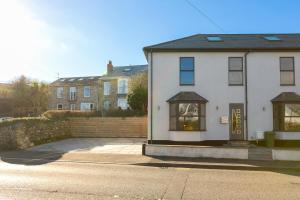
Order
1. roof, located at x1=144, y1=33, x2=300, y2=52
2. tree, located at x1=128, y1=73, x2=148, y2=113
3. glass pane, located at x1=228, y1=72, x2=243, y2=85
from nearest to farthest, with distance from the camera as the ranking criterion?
roof, located at x1=144, y1=33, x2=300, y2=52, glass pane, located at x1=228, y1=72, x2=243, y2=85, tree, located at x1=128, y1=73, x2=148, y2=113

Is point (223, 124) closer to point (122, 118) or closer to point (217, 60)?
point (217, 60)

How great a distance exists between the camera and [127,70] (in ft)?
156

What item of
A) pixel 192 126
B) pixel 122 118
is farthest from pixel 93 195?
pixel 122 118

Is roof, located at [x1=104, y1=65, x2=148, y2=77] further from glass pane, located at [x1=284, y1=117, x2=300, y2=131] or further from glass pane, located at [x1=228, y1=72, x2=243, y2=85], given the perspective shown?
glass pane, located at [x1=284, y1=117, x2=300, y2=131]

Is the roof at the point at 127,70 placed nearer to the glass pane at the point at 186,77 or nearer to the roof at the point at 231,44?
the roof at the point at 231,44

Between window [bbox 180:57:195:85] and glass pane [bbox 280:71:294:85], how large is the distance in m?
5.66

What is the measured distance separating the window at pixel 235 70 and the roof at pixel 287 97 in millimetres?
2389

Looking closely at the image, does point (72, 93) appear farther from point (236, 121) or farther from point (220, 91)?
point (236, 121)

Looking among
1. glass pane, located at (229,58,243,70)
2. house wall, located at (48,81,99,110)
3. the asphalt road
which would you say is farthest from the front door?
house wall, located at (48,81,99,110)

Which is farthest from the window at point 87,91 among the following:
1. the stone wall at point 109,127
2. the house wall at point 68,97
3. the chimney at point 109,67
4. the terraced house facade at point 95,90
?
the stone wall at point 109,127

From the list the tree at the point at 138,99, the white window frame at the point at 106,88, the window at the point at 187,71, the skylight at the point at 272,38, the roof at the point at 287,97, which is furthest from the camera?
the white window frame at the point at 106,88

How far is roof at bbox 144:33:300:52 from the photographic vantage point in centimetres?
1836

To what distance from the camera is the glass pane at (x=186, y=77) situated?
18609 millimetres

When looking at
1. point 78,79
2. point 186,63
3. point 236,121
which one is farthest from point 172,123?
point 78,79
